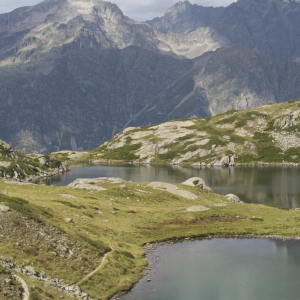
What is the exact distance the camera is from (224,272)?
143 ft

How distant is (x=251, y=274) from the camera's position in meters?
43.3

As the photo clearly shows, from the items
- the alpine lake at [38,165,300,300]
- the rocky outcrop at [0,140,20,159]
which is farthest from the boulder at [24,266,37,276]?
the rocky outcrop at [0,140,20,159]

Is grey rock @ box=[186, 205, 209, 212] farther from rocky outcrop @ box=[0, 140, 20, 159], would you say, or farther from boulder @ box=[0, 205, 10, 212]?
rocky outcrop @ box=[0, 140, 20, 159]

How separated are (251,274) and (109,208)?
100 ft

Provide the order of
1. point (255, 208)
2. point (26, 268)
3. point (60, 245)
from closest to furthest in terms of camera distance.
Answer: point (26, 268) < point (60, 245) < point (255, 208)

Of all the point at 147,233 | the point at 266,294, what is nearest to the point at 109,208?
the point at 147,233

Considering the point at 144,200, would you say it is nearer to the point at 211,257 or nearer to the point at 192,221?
the point at 192,221

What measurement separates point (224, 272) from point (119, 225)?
65.0 feet

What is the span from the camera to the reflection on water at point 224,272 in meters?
38.0

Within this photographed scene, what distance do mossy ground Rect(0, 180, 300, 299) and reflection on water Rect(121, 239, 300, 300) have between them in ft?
9.18

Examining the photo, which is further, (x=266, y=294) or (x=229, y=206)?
(x=229, y=206)

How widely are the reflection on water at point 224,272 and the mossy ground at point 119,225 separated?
2799mm

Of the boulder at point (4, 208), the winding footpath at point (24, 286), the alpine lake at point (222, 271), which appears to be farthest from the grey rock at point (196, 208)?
the winding footpath at point (24, 286)

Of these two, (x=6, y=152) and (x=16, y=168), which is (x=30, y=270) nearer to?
(x=16, y=168)
